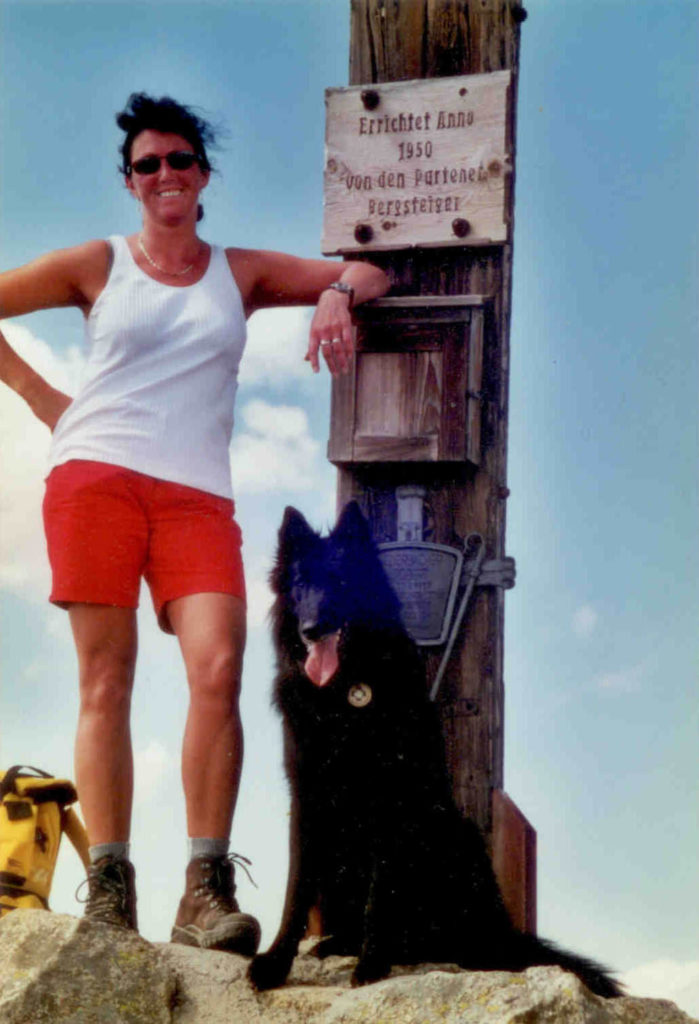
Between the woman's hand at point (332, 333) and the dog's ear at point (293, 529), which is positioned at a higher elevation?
the woman's hand at point (332, 333)

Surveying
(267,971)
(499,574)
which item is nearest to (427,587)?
(499,574)

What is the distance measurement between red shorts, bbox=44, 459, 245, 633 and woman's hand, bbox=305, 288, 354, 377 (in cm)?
65

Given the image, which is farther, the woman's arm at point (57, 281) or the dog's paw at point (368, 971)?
the woman's arm at point (57, 281)

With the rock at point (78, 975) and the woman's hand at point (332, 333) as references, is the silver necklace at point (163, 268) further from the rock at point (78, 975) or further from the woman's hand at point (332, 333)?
the rock at point (78, 975)

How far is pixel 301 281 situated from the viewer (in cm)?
464

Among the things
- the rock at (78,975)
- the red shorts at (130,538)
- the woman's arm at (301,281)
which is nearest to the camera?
the rock at (78,975)

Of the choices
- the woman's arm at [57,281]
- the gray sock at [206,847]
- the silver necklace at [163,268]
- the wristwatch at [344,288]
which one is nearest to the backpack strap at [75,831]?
the gray sock at [206,847]

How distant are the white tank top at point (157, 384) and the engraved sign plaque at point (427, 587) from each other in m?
0.76

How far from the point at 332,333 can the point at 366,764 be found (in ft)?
4.88

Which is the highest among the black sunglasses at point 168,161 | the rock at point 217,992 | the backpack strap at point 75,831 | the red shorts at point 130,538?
the black sunglasses at point 168,161

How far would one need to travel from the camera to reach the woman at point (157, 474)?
407cm

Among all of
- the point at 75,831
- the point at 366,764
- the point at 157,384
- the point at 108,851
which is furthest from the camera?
the point at 75,831

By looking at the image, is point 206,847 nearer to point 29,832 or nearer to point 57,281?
point 29,832

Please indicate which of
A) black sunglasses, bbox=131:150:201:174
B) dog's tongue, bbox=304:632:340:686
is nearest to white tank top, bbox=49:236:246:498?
black sunglasses, bbox=131:150:201:174
